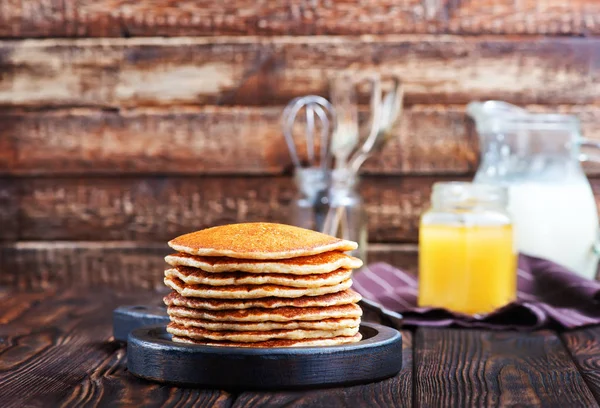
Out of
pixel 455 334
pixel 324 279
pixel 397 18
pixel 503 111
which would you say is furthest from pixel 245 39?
pixel 324 279

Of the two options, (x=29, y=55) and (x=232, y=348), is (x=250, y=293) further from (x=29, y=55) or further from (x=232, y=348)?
(x=29, y=55)

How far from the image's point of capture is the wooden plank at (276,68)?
2061mm

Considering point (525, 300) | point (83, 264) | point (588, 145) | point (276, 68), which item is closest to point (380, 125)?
point (276, 68)

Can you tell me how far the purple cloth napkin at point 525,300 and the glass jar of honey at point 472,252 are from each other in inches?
2.0

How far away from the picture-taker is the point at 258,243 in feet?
2.94

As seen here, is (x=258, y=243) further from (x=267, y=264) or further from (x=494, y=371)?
(x=494, y=371)

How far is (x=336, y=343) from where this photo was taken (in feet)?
2.96

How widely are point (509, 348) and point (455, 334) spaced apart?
117 mm

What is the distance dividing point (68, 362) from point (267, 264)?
1.04 ft

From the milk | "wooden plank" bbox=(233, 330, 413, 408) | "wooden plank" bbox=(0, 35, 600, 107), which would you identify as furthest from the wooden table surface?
"wooden plank" bbox=(0, 35, 600, 107)

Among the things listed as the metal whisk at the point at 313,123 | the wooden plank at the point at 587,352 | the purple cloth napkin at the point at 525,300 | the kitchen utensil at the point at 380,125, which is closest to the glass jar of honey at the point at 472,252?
the purple cloth napkin at the point at 525,300

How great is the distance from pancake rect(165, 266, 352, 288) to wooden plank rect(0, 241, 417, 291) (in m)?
1.25

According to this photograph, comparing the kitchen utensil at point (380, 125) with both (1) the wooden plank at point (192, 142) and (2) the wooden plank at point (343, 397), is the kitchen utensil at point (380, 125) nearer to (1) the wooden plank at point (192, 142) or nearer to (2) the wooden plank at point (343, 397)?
(1) the wooden plank at point (192, 142)

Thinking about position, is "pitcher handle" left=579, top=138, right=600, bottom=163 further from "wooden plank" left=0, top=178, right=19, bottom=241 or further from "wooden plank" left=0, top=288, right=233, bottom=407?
"wooden plank" left=0, top=178, right=19, bottom=241
